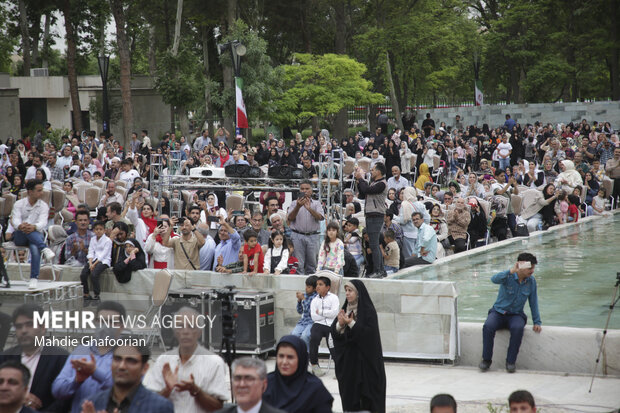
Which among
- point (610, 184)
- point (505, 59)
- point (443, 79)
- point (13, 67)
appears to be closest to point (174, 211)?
point (610, 184)

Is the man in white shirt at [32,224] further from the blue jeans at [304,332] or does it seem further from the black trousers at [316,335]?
the black trousers at [316,335]

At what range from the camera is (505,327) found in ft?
33.7

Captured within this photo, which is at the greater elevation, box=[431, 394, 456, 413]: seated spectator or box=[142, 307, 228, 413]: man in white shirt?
box=[142, 307, 228, 413]: man in white shirt

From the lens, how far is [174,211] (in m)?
17.9

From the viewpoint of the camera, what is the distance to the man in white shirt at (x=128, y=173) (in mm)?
20297

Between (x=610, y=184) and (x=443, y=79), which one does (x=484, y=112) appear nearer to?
(x=443, y=79)

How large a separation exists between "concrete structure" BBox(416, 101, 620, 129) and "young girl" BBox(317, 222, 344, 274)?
31808 mm

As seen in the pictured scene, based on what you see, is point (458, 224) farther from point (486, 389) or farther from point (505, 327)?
point (486, 389)

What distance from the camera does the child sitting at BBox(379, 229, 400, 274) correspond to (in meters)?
13.6

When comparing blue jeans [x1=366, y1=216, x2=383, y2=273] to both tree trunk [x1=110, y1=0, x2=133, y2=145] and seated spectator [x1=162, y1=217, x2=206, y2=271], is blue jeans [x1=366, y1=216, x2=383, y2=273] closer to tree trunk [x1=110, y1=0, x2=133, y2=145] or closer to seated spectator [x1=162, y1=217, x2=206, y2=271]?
seated spectator [x1=162, y1=217, x2=206, y2=271]

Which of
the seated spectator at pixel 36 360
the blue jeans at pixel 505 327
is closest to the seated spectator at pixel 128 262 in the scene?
the blue jeans at pixel 505 327

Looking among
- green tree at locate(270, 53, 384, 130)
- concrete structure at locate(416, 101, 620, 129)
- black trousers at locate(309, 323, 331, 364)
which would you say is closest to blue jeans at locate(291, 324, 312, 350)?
black trousers at locate(309, 323, 331, 364)

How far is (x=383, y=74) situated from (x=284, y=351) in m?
40.5

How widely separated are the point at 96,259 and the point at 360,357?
236 inches
